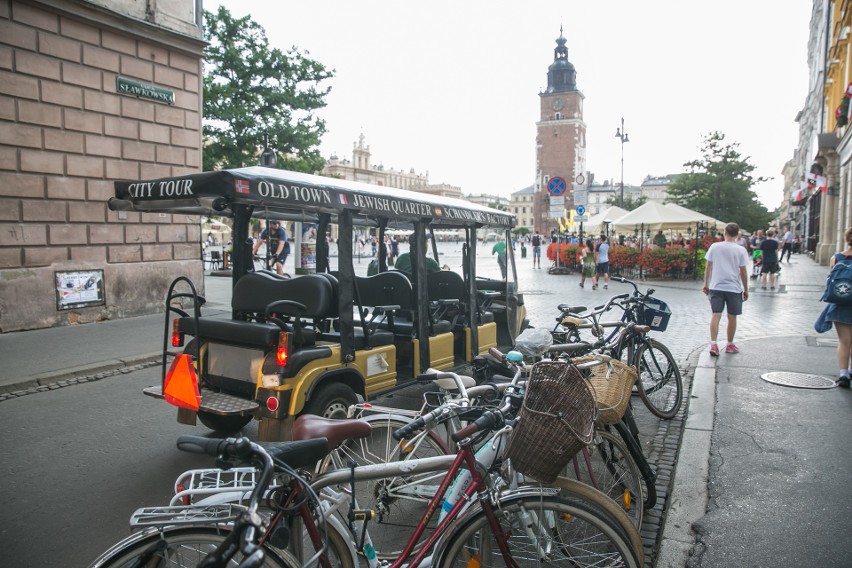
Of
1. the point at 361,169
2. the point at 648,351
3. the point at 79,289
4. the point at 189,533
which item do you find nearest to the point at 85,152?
the point at 79,289

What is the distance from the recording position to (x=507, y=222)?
8.02 metres

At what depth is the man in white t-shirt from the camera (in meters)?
8.48

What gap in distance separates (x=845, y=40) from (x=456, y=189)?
14734 cm

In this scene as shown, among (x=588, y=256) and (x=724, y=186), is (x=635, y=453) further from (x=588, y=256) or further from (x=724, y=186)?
(x=724, y=186)

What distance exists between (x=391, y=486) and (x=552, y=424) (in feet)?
3.95

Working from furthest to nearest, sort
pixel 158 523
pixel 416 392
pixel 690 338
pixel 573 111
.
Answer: pixel 573 111 < pixel 690 338 < pixel 416 392 < pixel 158 523

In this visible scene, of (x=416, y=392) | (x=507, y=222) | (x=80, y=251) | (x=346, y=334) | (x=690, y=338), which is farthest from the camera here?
(x=80, y=251)

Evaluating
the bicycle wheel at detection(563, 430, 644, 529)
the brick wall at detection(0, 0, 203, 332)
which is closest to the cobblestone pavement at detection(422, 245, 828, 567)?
the bicycle wheel at detection(563, 430, 644, 529)

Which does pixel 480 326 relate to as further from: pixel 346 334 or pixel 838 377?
pixel 838 377

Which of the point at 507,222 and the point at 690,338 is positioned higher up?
the point at 507,222

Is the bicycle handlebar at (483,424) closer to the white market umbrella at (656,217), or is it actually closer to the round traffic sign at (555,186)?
the round traffic sign at (555,186)

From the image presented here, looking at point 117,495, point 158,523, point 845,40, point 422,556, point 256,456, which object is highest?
point 845,40

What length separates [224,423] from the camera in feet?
18.7

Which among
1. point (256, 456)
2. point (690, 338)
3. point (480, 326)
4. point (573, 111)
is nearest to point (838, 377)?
point (690, 338)
